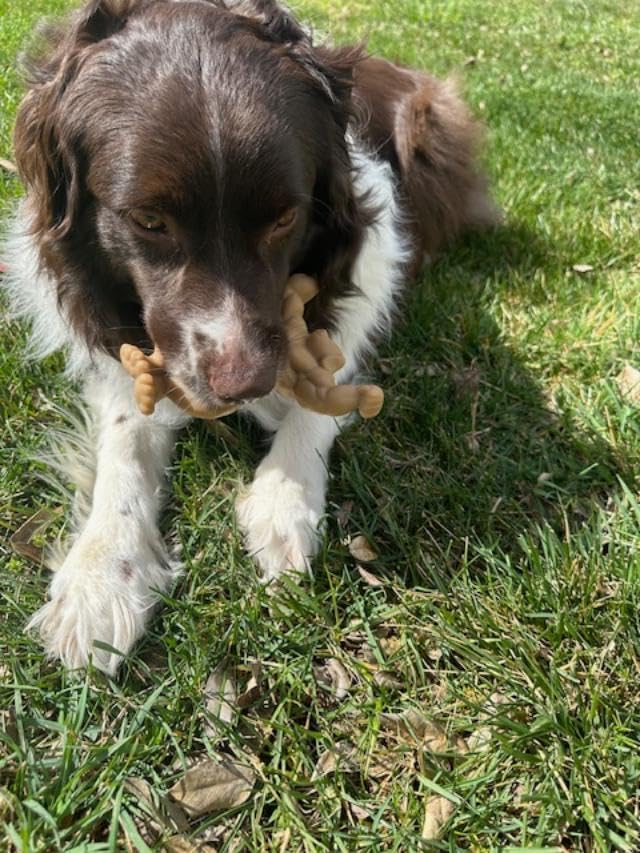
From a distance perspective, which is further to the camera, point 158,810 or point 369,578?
point 369,578

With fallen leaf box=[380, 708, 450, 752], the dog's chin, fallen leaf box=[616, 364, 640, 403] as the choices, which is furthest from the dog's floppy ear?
fallen leaf box=[616, 364, 640, 403]

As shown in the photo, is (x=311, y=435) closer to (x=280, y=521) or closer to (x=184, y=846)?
Answer: (x=280, y=521)

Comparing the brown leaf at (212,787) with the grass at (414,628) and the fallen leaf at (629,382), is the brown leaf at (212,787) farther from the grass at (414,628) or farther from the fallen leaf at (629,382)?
the fallen leaf at (629,382)

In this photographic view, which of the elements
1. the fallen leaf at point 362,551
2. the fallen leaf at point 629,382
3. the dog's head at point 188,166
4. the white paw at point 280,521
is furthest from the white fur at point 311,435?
the fallen leaf at point 629,382

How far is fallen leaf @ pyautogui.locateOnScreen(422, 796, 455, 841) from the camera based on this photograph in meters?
1.95

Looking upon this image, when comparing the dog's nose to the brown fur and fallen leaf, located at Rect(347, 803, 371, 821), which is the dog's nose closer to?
the brown fur

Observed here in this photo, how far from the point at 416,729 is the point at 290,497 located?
34.4 inches

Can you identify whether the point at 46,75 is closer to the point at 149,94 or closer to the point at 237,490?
the point at 149,94

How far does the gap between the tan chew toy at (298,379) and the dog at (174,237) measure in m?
0.08

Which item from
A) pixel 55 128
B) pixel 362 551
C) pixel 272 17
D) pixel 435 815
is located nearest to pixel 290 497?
pixel 362 551

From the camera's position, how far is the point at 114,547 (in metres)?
2.53

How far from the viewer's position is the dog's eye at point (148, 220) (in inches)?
89.5

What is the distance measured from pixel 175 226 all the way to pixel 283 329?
0.46 meters

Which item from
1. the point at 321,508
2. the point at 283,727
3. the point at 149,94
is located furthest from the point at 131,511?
the point at 149,94
